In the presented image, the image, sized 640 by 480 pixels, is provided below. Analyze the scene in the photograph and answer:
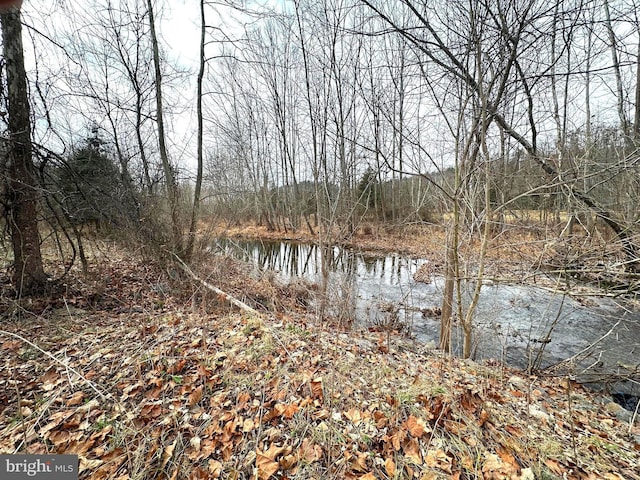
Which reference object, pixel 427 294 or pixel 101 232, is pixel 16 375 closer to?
pixel 101 232

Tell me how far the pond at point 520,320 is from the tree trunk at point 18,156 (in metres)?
3.38

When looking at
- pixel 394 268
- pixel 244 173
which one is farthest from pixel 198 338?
pixel 244 173

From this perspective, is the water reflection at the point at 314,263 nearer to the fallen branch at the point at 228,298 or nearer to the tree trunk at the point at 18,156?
the fallen branch at the point at 228,298

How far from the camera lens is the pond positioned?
3945mm

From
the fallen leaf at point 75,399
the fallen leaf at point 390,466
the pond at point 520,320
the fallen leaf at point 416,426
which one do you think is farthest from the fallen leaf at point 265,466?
the pond at point 520,320

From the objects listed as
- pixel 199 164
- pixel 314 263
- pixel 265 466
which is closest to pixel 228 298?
pixel 265 466

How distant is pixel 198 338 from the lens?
3.31 m

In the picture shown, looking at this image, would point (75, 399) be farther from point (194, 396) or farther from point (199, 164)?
point (199, 164)

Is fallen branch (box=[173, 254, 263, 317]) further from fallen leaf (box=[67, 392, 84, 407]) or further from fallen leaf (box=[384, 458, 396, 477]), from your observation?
fallen leaf (box=[384, 458, 396, 477])

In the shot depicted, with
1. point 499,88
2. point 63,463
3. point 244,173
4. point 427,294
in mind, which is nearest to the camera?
point 63,463

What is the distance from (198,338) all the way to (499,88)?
470 cm

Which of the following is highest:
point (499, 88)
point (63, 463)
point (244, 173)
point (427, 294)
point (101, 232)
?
point (244, 173)

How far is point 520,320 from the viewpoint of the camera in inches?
228

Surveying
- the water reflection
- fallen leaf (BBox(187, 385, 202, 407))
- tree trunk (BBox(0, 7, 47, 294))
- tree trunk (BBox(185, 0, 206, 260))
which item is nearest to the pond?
the water reflection
